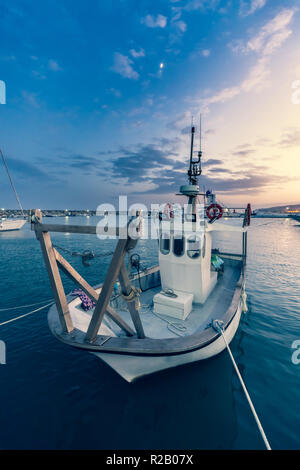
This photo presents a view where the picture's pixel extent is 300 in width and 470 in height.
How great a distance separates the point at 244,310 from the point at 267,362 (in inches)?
132

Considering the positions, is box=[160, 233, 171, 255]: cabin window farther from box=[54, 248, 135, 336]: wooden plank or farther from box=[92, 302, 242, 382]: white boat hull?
box=[92, 302, 242, 382]: white boat hull

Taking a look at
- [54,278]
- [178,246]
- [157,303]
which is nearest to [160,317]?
[157,303]

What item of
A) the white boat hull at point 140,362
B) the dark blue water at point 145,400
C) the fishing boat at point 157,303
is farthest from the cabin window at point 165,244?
the dark blue water at point 145,400

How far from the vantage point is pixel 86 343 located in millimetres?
4484

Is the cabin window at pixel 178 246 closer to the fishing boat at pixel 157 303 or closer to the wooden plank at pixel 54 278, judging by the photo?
the fishing boat at pixel 157 303

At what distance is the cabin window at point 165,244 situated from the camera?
8.31 metres

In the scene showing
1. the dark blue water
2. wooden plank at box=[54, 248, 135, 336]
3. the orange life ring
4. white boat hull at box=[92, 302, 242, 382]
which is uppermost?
the orange life ring

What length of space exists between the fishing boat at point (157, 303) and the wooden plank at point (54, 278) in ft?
0.07

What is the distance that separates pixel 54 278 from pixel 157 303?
431 cm

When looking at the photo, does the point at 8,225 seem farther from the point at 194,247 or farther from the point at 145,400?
the point at 145,400

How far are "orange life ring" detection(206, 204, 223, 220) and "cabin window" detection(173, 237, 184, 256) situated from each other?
214 cm

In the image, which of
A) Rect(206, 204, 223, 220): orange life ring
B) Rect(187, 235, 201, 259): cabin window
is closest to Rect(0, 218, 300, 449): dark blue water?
Rect(187, 235, 201, 259): cabin window

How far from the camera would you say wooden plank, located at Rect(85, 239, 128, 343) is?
4250 mm

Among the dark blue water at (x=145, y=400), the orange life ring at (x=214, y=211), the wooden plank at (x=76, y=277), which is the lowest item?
the dark blue water at (x=145, y=400)
